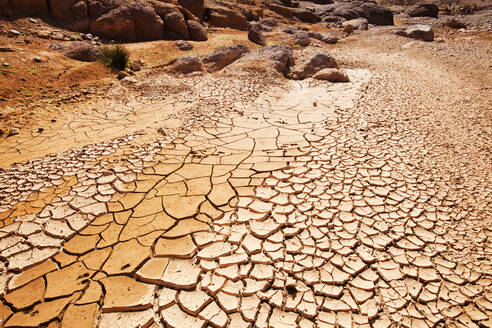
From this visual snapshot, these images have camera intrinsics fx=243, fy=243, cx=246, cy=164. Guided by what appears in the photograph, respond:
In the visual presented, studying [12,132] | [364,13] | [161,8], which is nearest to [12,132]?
[12,132]

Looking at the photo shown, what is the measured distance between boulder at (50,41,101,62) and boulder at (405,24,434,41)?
37.6ft

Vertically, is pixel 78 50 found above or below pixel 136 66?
above

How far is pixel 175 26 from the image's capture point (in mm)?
7891

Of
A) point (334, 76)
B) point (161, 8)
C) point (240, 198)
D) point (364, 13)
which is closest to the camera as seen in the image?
point (240, 198)

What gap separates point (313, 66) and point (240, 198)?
15.5 feet

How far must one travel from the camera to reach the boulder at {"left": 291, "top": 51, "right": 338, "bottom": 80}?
573 cm

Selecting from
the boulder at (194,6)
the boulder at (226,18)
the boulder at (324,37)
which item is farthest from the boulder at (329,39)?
the boulder at (194,6)

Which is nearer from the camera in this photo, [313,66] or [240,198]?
[240,198]

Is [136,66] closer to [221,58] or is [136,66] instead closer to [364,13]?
[221,58]

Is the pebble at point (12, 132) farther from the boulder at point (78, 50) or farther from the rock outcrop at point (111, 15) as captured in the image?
the rock outcrop at point (111, 15)

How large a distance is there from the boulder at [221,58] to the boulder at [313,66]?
1.55 m

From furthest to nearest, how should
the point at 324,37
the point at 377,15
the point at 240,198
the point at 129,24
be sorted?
the point at 377,15, the point at 324,37, the point at 129,24, the point at 240,198

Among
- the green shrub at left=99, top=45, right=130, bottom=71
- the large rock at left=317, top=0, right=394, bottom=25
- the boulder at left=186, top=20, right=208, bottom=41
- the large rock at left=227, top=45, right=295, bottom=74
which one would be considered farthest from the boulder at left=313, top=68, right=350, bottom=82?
the large rock at left=317, top=0, right=394, bottom=25

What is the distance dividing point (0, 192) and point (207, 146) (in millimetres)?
2017
